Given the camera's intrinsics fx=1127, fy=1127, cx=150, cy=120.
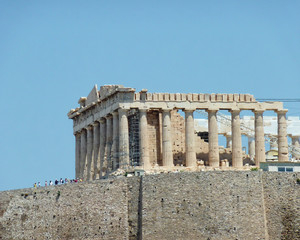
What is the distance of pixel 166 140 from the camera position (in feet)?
370

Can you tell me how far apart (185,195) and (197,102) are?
74.0 feet

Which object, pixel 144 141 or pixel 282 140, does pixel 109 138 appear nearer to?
pixel 144 141

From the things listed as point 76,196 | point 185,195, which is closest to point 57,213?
point 76,196

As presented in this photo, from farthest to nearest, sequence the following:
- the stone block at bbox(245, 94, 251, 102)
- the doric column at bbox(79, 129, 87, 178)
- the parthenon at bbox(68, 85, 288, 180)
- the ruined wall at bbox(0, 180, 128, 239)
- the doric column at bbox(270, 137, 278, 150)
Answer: the doric column at bbox(270, 137, 278, 150), the doric column at bbox(79, 129, 87, 178), the stone block at bbox(245, 94, 251, 102), the parthenon at bbox(68, 85, 288, 180), the ruined wall at bbox(0, 180, 128, 239)

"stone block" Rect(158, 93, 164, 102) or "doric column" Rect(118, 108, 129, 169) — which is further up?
"stone block" Rect(158, 93, 164, 102)

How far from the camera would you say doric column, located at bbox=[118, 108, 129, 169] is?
111956 millimetres

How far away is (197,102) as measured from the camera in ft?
375

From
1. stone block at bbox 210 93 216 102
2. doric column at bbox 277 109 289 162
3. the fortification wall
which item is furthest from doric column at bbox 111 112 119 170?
doric column at bbox 277 109 289 162

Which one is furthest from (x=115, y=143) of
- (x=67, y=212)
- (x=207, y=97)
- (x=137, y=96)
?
(x=67, y=212)

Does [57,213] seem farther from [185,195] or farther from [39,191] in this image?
[185,195]

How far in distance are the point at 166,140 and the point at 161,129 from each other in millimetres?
2821

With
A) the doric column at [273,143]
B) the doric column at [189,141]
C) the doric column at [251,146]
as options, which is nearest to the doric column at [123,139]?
the doric column at [189,141]

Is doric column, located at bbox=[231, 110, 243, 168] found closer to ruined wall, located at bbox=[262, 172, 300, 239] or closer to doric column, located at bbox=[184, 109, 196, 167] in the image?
doric column, located at bbox=[184, 109, 196, 167]

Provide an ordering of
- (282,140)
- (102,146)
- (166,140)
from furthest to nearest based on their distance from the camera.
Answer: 1. (102,146)
2. (282,140)
3. (166,140)
